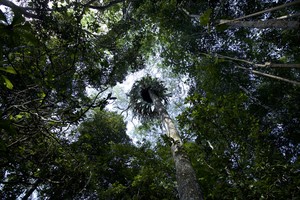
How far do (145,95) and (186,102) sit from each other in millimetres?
5645

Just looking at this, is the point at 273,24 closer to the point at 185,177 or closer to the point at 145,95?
the point at 185,177

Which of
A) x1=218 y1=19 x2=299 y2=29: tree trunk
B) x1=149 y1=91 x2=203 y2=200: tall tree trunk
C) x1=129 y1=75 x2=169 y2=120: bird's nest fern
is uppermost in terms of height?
x1=129 y1=75 x2=169 y2=120: bird's nest fern

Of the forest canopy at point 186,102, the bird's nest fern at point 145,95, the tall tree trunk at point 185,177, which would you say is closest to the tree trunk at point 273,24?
the forest canopy at point 186,102

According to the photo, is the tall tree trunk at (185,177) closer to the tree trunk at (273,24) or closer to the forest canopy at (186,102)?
the forest canopy at (186,102)

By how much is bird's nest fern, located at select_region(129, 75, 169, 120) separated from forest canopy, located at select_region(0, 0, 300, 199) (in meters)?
0.15

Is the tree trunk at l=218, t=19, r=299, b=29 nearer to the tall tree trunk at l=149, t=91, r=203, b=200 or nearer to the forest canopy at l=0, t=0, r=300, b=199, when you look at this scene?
the forest canopy at l=0, t=0, r=300, b=199

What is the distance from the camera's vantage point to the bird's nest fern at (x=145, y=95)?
1000 cm

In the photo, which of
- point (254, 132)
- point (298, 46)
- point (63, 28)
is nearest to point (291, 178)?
point (254, 132)

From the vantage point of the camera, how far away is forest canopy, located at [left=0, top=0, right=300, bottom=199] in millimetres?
3525

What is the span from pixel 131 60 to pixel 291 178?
4.05 metres

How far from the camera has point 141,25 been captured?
919 cm

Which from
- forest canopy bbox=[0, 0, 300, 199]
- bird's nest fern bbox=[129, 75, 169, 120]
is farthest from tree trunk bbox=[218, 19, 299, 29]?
bird's nest fern bbox=[129, 75, 169, 120]

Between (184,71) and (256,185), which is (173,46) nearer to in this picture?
(184,71)

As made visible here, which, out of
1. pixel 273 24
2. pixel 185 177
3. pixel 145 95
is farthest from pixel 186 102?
pixel 145 95
